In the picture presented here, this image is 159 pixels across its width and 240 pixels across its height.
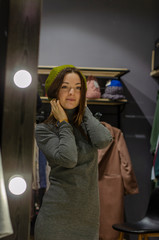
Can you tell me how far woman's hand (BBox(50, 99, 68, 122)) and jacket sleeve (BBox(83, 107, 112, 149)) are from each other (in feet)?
0.20

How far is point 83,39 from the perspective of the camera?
82 centimetres

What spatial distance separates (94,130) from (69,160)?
11 cm

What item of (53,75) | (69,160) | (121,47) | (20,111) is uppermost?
(121,47)

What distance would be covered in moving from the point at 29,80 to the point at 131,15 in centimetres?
45

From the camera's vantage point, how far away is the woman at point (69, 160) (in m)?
0.60

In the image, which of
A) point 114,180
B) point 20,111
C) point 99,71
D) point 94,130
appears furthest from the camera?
point 114,180

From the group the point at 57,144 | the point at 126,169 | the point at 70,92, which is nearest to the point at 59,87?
the point at 70,92

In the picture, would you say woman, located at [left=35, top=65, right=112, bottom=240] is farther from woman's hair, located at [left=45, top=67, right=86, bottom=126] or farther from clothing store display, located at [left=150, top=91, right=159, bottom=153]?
clothing store display, located at [left=150, top=91, right=159, bottom=153]

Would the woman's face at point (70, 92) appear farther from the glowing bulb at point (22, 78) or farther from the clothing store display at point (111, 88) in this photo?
the clothing store display at point (111, 88)

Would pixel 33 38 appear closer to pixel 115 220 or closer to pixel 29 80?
pixel 29 80

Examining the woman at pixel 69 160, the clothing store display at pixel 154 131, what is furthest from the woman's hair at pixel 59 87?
the clothing store display at pixel 154 131

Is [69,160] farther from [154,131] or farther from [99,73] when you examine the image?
[154,131]

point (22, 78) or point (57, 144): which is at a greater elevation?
point (22, 78)

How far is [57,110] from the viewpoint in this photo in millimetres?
624
